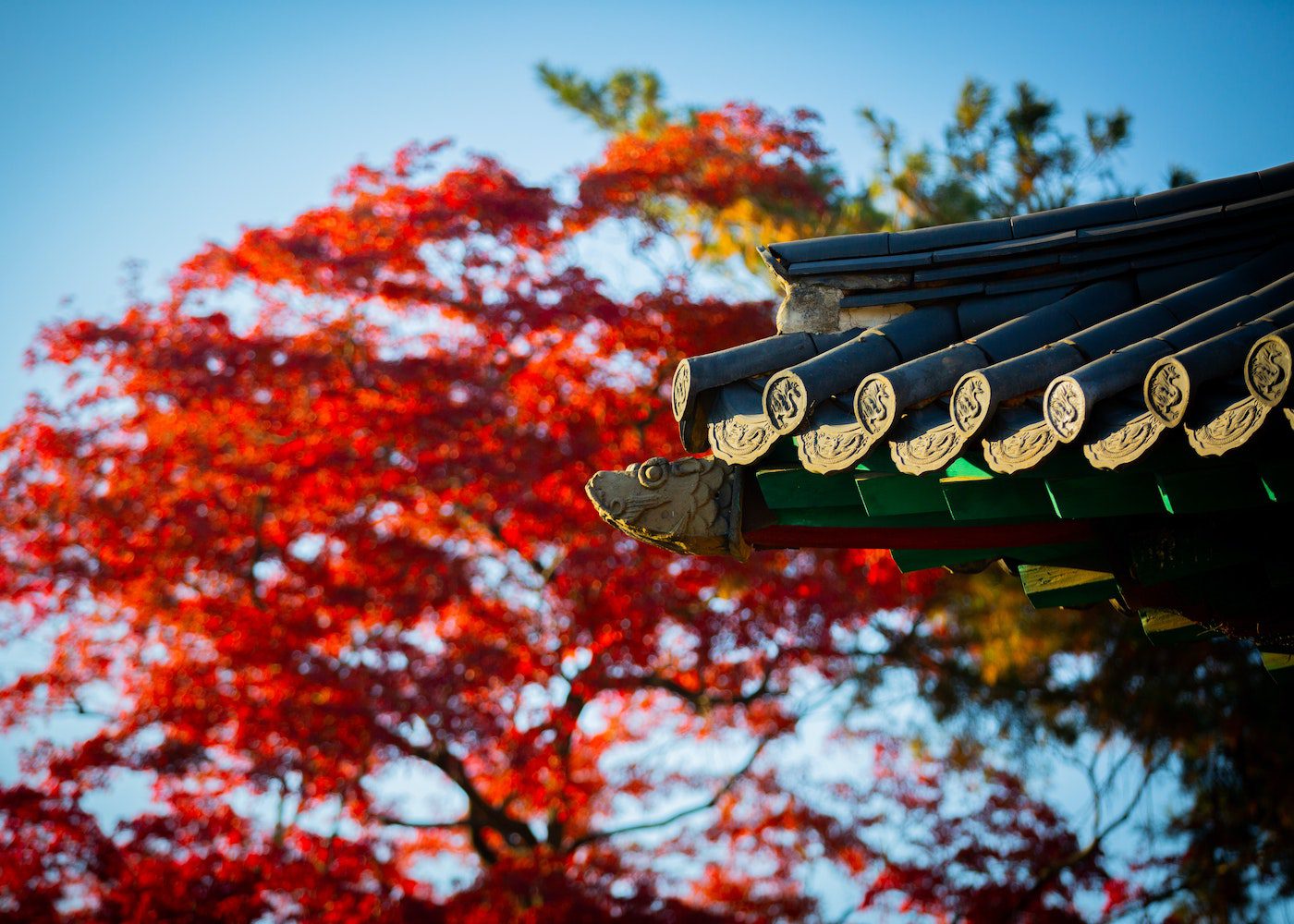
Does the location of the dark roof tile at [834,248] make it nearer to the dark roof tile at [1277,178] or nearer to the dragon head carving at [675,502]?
the dragon head carving at [675,502]

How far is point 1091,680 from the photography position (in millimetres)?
11641

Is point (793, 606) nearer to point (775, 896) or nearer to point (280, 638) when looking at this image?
point (775, 896)

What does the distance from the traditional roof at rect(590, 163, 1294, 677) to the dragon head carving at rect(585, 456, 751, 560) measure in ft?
0.06

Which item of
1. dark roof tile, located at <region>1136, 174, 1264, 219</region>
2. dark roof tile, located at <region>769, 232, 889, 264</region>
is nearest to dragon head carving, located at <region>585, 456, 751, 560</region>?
dark roof tile, located at <region>769, 232, 889, 264</region>

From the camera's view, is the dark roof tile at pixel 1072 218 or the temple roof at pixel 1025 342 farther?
the dark roof tile at pixel 1072 218

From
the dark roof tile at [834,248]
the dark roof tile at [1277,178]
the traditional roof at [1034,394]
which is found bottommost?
the traditional roof at [1034,394]

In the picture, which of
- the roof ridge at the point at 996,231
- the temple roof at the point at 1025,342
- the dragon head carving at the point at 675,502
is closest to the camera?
the temple roof at the point at 1025,342

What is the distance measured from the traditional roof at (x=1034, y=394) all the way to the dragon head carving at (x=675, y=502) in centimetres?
2

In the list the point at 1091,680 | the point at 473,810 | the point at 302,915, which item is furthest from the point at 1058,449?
the point at 1091,680

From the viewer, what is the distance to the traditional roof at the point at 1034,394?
2291mm

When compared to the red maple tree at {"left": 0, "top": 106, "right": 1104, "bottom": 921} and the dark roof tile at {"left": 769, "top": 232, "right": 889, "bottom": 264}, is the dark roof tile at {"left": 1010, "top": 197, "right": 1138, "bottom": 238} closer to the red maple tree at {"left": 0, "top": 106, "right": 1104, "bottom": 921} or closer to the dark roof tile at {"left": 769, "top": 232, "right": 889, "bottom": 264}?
the dark roof tile at {"left": 769, "top": 232, "right": 889, "bottom": 264}

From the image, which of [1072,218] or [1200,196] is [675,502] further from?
[1200,196]

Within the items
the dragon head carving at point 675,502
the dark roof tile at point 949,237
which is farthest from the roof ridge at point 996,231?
the dragon head carving at point 675,502

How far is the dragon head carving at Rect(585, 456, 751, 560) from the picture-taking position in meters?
2.88
